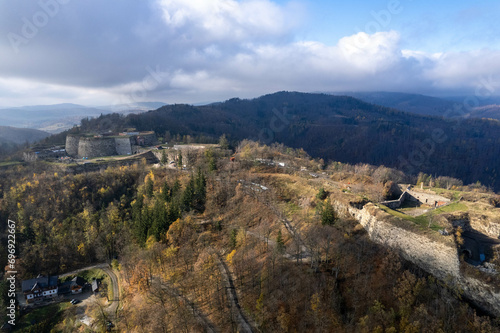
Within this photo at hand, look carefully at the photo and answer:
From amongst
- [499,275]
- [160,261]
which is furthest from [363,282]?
[160,261]

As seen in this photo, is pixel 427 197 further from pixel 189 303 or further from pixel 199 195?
pixel 189 303

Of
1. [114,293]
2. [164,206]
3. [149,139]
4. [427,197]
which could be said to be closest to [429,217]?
[427,197]

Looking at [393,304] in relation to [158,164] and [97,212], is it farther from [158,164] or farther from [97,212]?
[158,164]

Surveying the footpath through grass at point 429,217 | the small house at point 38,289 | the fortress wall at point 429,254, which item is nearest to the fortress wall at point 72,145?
the small house at point 38,289

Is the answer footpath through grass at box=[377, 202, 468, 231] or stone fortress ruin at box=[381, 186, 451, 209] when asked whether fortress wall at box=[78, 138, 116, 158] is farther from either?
footpath through grass at box=[377, 202, 468, 231]

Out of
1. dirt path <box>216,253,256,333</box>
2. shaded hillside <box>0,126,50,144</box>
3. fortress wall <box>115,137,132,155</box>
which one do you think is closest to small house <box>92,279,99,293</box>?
dirt path <box>216,253,256,333</box>

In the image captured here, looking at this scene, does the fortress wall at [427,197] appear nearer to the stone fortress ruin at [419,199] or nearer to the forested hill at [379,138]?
the stone fortress ruin at [419,199]
